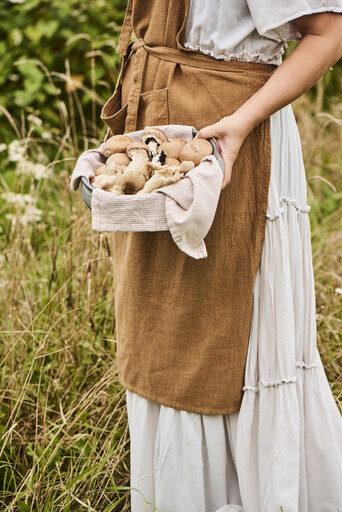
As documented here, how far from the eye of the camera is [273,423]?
1.51 m

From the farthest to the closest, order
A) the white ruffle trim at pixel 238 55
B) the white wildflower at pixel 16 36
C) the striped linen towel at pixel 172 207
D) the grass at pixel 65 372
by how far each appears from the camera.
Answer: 1. the white wildflower at pixel 16 36
2. the grass at pixel 65 372
3. the white ruffle trim at pixel 238 55
4. the striped linen towel at pixel 172 207

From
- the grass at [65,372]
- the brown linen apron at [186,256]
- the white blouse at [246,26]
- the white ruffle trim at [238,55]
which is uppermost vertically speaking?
the white blouse at [246,26]

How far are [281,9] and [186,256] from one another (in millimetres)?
571

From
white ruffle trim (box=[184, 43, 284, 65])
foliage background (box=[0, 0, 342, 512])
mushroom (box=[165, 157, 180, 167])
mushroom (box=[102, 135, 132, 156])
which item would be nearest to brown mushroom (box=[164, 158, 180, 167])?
mushroom (box=[165, 157, 180, 167])

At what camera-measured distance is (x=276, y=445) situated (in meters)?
1.50

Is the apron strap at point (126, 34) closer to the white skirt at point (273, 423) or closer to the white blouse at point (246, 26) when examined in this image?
the white blouse at point (246, 26)

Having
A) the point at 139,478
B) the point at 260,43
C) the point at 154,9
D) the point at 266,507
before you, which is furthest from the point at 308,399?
the point at 154,9

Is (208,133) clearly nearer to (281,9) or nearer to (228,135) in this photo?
(228,135)

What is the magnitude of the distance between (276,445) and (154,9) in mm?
1093

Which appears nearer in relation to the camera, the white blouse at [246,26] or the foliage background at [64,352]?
the white blouse at [246,26]

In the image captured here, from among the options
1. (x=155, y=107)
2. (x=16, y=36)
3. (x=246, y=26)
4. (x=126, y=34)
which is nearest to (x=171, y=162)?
(x=155, y=107)

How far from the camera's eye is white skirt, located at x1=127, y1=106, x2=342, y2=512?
146cm

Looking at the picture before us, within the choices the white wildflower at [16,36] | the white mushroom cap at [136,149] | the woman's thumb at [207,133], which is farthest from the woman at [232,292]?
the white wildflower at [16,36]

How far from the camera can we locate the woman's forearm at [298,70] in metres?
1.26
